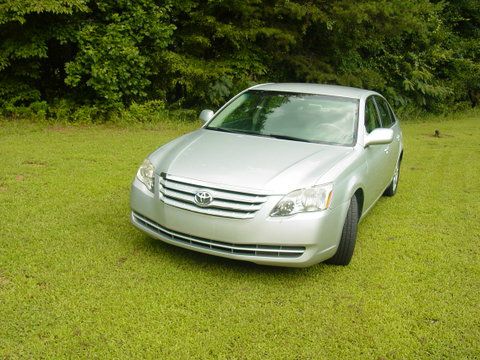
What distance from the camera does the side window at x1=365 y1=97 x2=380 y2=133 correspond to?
5.44 metres

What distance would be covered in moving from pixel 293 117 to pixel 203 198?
5.86ft

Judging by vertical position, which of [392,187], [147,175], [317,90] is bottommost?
[392,187]

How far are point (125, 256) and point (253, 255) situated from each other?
1.20 m

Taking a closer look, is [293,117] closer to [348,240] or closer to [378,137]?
[378,137]

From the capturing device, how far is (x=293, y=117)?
17.4 ft

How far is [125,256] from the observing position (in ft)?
14.6

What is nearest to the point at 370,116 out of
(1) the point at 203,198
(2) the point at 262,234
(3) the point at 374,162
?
(3) the point at 374,162

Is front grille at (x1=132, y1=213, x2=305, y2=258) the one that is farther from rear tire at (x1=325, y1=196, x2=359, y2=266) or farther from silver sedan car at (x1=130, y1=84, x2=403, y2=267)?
rear tire at (x1=325, y1=196, x2=359, y2=266)

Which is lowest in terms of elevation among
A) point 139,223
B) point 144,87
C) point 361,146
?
point 144,87

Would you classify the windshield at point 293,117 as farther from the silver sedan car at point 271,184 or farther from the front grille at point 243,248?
the front grille at point 243,248

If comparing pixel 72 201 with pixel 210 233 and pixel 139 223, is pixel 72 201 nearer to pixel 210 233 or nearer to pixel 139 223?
pixel 139 223

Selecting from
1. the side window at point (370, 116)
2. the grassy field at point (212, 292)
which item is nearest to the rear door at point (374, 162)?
the side window at point (370, 116)

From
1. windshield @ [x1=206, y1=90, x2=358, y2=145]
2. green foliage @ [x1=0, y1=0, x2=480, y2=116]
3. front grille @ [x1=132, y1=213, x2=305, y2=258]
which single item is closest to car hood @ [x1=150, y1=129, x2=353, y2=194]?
windshield @ [x1=206, y1=90, x2=358, y2=145]

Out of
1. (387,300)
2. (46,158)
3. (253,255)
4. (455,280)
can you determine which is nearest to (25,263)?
(253,255)
